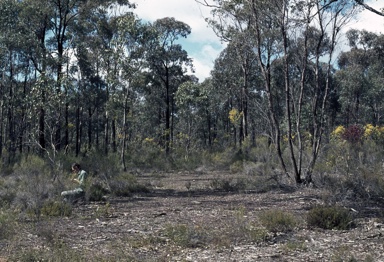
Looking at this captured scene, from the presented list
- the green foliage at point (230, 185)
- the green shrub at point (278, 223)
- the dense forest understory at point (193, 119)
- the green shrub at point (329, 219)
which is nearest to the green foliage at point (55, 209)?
the dense forest understory at point (193, 119)

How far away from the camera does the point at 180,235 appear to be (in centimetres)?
821

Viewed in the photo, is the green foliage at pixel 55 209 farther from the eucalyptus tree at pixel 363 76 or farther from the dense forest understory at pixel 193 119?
the eucalyptus tree at pixel 363 76

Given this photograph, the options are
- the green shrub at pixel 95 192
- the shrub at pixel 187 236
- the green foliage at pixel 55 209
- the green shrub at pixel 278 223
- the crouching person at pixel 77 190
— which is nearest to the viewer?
the shrub at pixel 187 236

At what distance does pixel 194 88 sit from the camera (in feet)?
123

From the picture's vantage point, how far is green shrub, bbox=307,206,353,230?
9.16 m

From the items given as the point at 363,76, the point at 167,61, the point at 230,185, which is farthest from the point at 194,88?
the point at 230,185

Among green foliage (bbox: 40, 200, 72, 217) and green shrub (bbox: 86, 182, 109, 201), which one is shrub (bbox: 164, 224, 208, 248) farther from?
green shrub (bbox: 86, 182, 109, 201)

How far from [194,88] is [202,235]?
1166 inches

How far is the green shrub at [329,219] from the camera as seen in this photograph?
30.1ft

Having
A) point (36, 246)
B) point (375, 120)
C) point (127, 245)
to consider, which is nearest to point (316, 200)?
point (127, 245)

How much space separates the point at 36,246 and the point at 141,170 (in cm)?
1897

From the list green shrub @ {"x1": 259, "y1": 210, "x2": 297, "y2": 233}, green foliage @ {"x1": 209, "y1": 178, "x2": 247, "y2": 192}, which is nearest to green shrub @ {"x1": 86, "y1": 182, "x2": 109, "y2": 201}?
green foliage @ {"x1": 209, "y1": 178, "x2": 247, "y2": 192}

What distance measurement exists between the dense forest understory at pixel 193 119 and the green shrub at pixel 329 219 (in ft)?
0.10

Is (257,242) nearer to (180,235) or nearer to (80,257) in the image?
(180,235)
